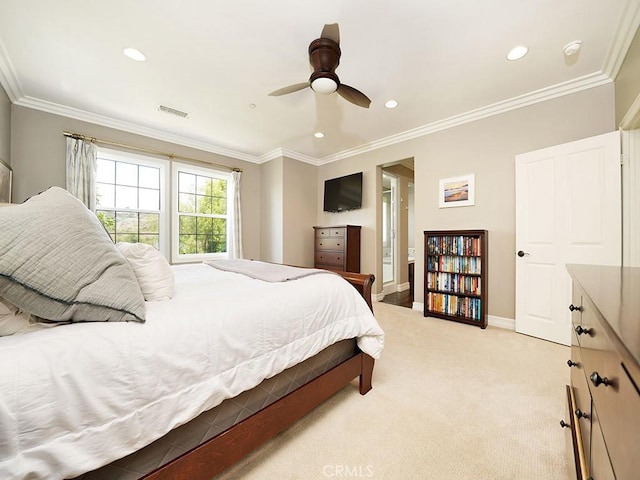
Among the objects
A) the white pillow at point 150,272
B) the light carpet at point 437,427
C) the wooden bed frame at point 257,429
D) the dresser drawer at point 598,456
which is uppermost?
the white pillow at point 150,272

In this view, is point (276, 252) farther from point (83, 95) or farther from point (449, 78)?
point (449, 78)

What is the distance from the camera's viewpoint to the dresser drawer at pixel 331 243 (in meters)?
4.22

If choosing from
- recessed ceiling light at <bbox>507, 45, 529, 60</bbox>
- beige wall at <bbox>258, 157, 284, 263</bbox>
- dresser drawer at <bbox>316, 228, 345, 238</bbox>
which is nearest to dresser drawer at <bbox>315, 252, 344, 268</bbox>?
dresser drawer at <bbox>316, 228, 345, 238</bbox>

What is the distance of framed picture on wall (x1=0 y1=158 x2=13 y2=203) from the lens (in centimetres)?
249

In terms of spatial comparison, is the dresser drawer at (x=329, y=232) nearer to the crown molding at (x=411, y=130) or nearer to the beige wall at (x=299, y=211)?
the beige wall at (x=299, y=211)

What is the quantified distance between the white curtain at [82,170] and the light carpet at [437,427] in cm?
355

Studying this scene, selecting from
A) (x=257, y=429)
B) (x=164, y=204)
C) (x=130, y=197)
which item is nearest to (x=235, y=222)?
(x=164, y=204)

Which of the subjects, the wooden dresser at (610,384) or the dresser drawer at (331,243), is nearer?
the wooden dresser at (610,384)

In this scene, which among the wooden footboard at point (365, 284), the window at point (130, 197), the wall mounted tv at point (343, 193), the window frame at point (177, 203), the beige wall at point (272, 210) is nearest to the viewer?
the wooden footboard at point (365, 284)

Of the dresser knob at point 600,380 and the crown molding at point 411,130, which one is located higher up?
the crown molding at point 411,130

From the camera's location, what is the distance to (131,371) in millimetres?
795

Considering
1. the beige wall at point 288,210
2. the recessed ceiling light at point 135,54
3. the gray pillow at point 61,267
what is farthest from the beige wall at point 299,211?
the gray pillow at point 61,267

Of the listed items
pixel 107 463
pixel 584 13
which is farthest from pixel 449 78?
pixel 107 463

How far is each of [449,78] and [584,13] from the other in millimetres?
931
